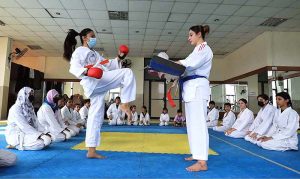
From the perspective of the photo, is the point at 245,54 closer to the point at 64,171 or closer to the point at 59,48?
the point at 59,48

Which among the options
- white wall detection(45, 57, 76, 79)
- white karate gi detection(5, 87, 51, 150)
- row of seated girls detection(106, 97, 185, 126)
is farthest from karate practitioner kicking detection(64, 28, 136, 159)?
white wall detection(45, 57, 76, 79)

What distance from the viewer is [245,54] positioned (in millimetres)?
10664

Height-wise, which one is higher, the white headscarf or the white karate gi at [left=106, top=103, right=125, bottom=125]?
the white headscarf

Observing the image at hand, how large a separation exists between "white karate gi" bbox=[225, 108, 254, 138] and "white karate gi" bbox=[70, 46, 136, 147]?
378cm

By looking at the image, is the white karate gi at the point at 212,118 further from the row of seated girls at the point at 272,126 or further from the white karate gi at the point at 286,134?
the white karate gi at the point at 286,134

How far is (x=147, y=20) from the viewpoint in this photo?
7.99 metres

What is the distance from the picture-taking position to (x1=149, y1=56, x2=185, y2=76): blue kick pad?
7.51 feet

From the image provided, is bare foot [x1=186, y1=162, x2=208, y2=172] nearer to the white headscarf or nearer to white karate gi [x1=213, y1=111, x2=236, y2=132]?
the white headscarf

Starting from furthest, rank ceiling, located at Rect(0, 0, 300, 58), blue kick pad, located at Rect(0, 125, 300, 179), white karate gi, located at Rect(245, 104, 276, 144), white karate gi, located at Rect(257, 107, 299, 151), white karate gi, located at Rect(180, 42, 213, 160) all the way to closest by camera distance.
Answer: ceiling, located at Rect(0, 0, 300, 58)
white karate gi, located at Rect(245, 104, 276, 144)
white karate gi, located at Rect(257, 107, 299, 151)
white karate gi, located at Rect(180, 42, 213, 160)
blue kick pad, located at Rect(0, 125, 300, 179)

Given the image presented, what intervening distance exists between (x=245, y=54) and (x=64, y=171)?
10224 millimetres

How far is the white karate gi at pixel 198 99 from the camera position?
2393mm

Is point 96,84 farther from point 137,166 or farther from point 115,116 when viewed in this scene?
point 115,116

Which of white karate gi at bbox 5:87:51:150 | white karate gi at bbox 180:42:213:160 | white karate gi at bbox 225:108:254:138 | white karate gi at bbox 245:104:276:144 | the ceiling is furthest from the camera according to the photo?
the ceiling

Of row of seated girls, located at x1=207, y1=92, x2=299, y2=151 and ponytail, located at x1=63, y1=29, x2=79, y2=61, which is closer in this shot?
ponytail, located at x1=63, y1=29, x2=79, y2=61
